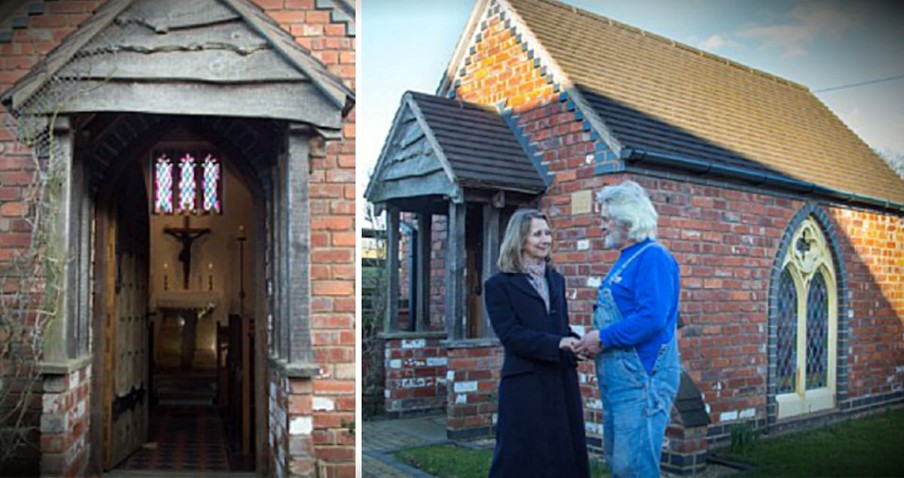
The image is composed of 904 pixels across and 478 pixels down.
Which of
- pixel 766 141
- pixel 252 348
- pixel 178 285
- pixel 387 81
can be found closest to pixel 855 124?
pixel 766 141

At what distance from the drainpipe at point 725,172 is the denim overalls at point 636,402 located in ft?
4.77

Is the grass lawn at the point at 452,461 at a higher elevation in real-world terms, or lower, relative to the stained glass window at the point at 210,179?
lower

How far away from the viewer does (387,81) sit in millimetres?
3654

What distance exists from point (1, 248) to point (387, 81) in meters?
1.78

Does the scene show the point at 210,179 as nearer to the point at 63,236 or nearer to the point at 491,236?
the point at 491,236

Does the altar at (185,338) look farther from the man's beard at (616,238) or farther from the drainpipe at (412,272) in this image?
the man's beard at (616,238)

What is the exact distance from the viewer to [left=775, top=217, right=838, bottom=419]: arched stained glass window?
4.06 meters

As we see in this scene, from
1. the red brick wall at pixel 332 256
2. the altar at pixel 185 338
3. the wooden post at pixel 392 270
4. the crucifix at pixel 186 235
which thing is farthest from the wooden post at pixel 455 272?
the altar at pixel 185 338

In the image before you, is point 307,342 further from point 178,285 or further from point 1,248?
point 178,285

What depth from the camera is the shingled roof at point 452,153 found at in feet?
15.1

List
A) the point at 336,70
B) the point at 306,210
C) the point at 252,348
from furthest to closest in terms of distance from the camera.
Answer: the point at 252,348 < the point at 336,70 < the point at 306,210

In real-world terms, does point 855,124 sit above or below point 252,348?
above

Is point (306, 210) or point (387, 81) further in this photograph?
point (387, 81)

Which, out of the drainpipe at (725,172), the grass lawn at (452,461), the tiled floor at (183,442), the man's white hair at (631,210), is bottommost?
the tiled floor at (183,442)
